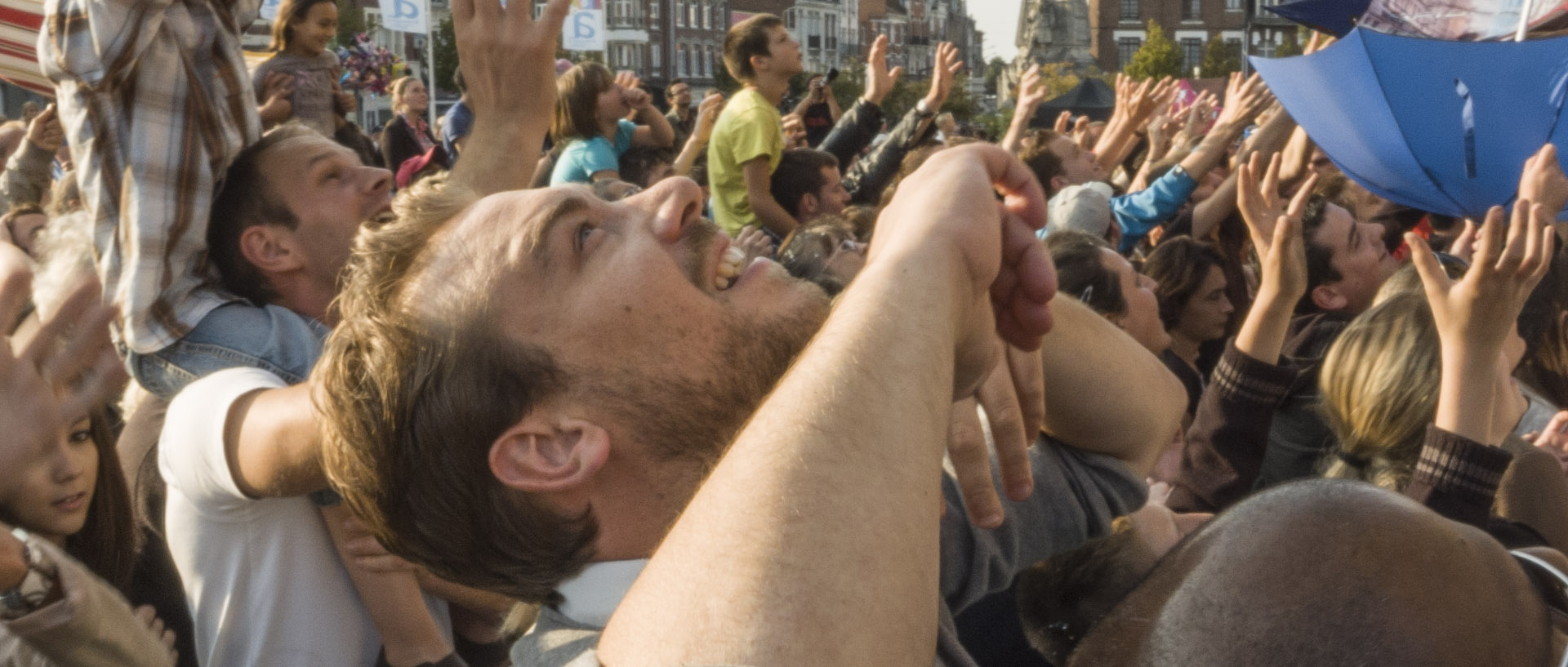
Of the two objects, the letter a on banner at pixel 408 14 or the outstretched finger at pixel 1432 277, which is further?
the letter a on banner at pixel 408 14

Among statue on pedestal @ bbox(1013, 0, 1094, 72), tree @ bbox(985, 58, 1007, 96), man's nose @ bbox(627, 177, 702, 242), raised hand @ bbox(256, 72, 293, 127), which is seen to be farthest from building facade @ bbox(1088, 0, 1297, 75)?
man's nose @ bbox(627, 177, 702, 242)

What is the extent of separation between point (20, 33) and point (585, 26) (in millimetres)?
10222

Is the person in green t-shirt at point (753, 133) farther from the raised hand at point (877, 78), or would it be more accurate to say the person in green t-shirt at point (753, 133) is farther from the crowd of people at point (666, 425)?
the crowd of people at point (666, 425)

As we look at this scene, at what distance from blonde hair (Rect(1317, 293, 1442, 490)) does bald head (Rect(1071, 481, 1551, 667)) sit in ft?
5.89

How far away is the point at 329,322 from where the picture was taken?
2.75 m

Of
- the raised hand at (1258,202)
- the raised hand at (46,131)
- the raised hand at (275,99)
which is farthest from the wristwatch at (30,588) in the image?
the raised hand at (46,131)

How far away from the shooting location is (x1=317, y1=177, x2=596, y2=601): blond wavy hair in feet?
5.14

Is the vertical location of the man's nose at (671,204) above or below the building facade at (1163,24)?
below

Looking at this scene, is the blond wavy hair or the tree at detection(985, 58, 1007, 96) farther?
the tree at detection(985, 58, 1007, 96)

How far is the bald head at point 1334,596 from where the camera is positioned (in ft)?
3.07

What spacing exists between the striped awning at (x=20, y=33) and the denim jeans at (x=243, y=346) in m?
2.66

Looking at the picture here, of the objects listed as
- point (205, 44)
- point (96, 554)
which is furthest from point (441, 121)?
point (96, 554)

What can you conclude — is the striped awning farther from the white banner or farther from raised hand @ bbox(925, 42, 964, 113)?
the white banner

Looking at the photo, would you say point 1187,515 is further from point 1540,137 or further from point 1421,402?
point 1540,137
